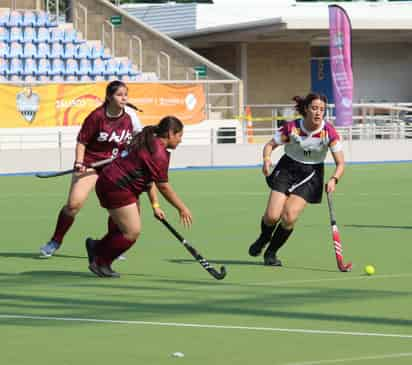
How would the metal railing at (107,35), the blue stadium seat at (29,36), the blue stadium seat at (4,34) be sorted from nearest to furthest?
the blue stadium seat at (4,34), the blue stadium seat at (29,36), the metal railing at (107,35)

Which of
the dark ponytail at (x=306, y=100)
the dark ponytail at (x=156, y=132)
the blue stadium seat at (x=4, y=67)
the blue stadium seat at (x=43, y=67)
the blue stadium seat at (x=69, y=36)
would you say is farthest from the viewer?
the blue stadium seat at (x=69, y=36)

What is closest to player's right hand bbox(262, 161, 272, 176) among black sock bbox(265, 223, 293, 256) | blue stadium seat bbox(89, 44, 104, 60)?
black sock bbox(265, 223, 293, 256)

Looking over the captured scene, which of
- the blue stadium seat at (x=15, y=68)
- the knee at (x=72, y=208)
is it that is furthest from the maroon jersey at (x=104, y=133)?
the blue stadium seat at (x=15, y=68)

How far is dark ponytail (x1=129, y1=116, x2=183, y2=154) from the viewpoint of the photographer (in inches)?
428

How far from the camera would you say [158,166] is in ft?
36.0

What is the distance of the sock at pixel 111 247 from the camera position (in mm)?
11555

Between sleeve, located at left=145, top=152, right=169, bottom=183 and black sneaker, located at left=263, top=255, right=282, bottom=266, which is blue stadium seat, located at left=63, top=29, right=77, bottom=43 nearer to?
black sneaker, located at left=263, top=255, right=282, bottom=266

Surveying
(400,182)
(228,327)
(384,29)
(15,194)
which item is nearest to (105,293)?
(228,327)

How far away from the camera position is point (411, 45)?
48438 millimetres

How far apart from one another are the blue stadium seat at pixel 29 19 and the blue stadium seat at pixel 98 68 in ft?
6.95

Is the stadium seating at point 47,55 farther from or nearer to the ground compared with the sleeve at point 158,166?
farther from the ground

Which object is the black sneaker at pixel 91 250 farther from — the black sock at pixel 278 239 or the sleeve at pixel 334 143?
the sleeve at pixel 334 143

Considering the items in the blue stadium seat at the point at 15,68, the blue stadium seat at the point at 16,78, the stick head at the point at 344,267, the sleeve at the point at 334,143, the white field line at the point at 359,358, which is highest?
the blue stadium seat at the point at 15,68

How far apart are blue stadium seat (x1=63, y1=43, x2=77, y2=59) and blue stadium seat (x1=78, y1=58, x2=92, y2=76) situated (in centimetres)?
31
